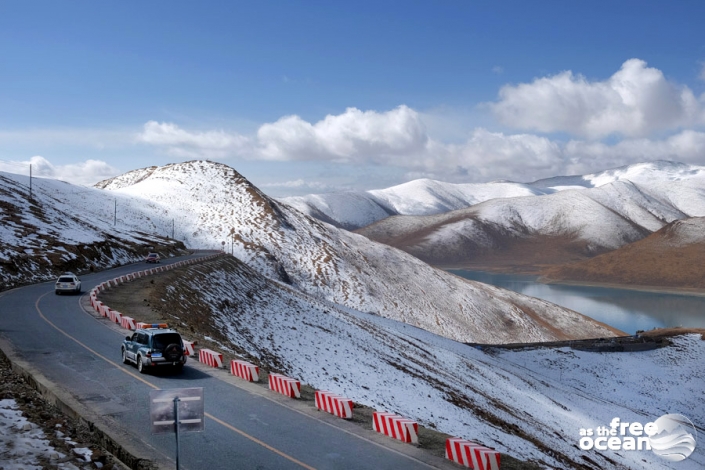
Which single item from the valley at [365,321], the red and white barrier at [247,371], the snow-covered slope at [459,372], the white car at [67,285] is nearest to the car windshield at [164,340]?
the red and white barrier at [247,371]

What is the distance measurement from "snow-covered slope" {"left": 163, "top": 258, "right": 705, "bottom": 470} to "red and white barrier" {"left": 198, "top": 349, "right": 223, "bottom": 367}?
21.7 ft

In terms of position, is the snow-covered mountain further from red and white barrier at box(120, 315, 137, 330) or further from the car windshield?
the car windshield

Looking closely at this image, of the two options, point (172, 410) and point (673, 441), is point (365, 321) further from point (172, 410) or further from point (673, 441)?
point (172, 410)

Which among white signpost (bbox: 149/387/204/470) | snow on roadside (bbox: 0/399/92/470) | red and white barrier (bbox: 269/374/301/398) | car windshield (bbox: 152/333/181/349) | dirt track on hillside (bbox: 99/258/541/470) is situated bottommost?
dirt track on hillside (bbox: 99/258/541/470)

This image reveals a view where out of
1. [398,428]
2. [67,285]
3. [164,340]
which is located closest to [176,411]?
[398,428]

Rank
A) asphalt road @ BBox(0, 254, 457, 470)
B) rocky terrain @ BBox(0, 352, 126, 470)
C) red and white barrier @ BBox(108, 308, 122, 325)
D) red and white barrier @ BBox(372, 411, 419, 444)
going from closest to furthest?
rocky terrain @ BBox(0, 352, 126, 470) < asphalt road @ BBox(0, 254, 457, 470) < red and white barrier @ BBox(372, 411, 419, 444) < red and white barrier @ BBox(108, 308, 122, 325)

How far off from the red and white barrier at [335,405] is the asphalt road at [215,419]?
302 mm

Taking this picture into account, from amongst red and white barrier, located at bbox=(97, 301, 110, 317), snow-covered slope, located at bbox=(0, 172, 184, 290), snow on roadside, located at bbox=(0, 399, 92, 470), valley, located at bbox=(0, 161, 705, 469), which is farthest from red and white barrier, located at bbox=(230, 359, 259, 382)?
snow-covered slope, located at bbox=(0, 172, 184, 290)

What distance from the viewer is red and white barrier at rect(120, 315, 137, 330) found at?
1166 inches

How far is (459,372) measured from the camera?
49.2 metres

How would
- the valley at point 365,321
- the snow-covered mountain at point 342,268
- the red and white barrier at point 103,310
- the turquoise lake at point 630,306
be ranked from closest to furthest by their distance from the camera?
1. the red and white barrier at point 103,310
2. the valley at point 365,321
3. the snow-covered mountain at point 342,268
4. the turquoise lake at point 630,306

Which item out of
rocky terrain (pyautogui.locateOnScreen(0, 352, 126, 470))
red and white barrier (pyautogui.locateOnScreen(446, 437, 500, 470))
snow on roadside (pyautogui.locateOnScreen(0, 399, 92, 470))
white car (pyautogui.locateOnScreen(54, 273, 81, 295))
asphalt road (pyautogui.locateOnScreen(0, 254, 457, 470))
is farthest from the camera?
white car (pyautogui.locateOnScreen(54, 273, 81, 295))

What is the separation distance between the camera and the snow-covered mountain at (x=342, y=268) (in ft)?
339

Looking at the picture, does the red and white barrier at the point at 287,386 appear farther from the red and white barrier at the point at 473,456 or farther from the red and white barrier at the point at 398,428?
the red and white barrier at the point at 473,456
